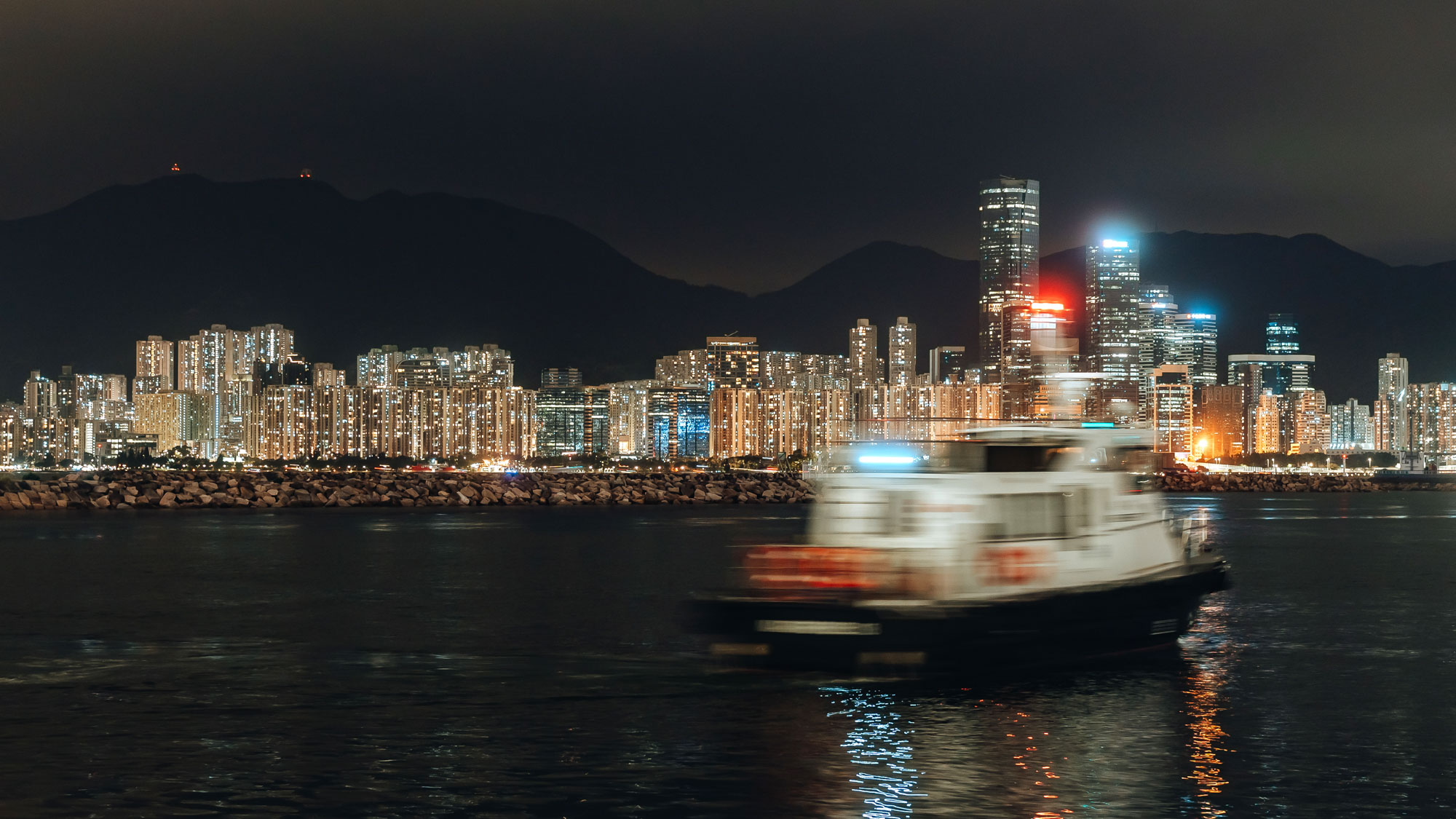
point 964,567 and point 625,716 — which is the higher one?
point 964,567

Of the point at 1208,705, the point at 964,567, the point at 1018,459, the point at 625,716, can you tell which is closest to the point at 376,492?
the point at 1018,459

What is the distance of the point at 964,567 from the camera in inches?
717

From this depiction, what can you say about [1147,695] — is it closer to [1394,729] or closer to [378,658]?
[1394,729]

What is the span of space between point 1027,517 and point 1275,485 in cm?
14684

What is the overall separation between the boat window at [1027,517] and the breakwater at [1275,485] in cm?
12165

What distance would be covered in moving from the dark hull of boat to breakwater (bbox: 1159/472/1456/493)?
401 feet

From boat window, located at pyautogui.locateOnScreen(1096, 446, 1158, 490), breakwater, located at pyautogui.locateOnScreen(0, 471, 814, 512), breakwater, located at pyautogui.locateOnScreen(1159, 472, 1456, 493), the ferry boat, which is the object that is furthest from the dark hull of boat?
breakwater, located at pyautogui.locateOnScreen(1159, 472, 1456, 493)

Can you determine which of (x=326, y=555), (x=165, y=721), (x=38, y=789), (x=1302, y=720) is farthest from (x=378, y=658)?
(x=326, y=555)

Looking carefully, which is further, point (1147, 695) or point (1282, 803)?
point (1147, 695)

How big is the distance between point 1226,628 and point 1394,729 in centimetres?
999

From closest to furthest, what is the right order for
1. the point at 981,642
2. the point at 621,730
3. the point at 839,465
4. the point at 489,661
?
the point at 621,730 < the point at 981,642 < the point at 839,465 < the point at 489,661

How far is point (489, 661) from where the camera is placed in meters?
21.2

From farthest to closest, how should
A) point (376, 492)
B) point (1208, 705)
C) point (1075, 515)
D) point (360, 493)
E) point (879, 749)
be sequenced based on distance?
point (376, 492), point (360, 493), point (1075, 515), point (1208, 705), point (879, 749)

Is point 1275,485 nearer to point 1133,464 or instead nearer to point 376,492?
point 376,492
